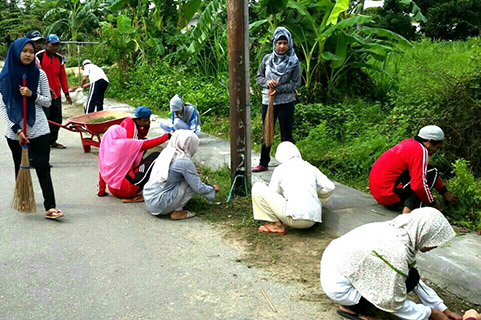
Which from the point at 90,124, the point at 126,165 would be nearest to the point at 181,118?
the point at 90,124

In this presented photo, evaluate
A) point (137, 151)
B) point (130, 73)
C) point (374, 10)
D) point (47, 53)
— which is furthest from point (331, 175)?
point (374, 10)

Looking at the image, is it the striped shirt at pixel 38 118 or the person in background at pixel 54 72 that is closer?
the striped shirt at pixel 38 118

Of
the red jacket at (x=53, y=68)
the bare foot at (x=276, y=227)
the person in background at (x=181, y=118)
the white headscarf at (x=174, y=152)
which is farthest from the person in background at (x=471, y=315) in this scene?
the red jacket at (x=53, y=68)

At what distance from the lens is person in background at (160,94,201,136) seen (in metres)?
7.46

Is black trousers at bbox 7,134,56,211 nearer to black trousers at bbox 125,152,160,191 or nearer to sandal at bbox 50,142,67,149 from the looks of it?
black trousers at bbox 125,152,160,191

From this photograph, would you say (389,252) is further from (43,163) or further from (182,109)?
(182,109)

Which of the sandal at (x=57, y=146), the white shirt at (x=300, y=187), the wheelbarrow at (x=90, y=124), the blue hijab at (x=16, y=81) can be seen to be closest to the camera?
the white shirt at (x=300, y=187)

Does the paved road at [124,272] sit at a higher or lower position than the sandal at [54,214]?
lower

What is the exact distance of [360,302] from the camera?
332 cm

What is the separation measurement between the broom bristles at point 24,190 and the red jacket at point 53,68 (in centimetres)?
340

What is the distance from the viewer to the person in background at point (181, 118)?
294 inches

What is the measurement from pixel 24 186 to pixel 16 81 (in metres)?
1.08

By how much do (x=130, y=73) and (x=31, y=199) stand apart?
32.3ft

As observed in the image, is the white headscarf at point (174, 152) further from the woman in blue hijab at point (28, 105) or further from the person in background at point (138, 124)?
the woman in blue hijab at point (28, 105)
